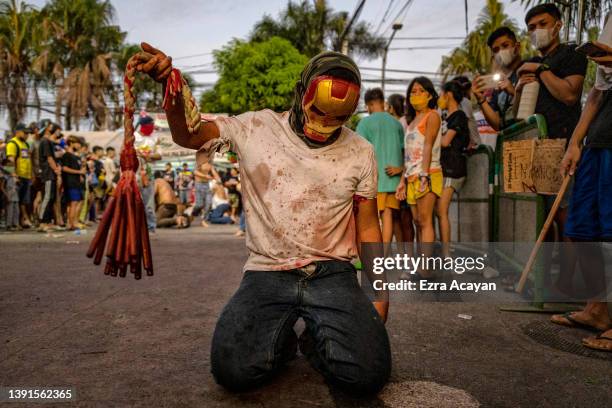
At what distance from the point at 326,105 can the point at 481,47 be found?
25560 millimetres

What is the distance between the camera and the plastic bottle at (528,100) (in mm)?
4391

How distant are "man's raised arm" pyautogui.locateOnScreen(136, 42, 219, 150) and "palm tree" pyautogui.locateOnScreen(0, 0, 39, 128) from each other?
1356 inches

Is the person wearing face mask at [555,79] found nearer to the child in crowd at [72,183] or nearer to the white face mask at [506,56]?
the white face mask at [506,56]

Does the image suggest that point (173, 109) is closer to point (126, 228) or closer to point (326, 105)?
point (126, 228)

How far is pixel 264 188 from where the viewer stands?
8.14ft

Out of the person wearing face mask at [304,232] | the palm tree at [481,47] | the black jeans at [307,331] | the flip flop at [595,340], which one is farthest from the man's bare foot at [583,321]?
the palm tree at [481,47]

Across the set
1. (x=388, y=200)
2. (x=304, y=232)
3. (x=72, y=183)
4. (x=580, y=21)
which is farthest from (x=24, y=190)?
(x=580, y=21)

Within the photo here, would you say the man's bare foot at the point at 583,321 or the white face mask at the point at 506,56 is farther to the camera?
the white face mask at the point at 506,56

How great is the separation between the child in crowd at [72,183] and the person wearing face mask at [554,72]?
9006 mm

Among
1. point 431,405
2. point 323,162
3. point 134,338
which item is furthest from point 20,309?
point 431,405

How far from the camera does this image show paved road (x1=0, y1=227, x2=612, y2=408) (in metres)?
2.21

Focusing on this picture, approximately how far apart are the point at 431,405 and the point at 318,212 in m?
1.03

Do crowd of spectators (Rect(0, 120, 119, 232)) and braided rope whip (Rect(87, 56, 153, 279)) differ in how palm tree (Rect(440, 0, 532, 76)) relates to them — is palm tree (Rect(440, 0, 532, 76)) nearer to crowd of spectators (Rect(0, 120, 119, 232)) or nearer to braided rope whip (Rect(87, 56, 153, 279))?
crowd of spectators (Rect(0, 120, 119, 232))

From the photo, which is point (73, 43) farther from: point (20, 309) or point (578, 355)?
point (578, 355)
